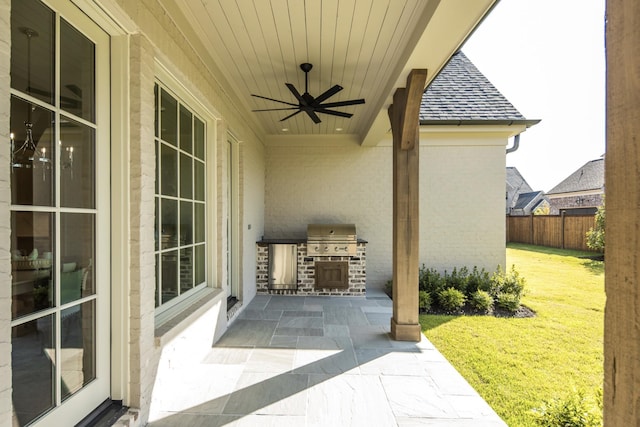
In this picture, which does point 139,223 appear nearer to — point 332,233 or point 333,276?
point 332,233

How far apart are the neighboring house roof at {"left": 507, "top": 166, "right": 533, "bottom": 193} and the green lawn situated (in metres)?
20.1

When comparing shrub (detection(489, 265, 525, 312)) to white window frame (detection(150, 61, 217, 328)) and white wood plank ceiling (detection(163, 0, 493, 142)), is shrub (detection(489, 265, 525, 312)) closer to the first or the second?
white wood plank ceiling (detection(163, 0, 493, 142))

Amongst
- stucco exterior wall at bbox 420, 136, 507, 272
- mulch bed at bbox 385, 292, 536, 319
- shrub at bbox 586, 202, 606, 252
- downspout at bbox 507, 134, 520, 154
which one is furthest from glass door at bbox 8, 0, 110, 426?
shrub at bbox 586, 202, 606, 252

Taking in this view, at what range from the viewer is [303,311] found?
15.4 feet

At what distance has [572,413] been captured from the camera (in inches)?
75.9

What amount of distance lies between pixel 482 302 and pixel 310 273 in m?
2.80

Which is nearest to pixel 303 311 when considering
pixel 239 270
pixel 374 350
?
pixel 239 270

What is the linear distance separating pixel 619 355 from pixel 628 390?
7cm

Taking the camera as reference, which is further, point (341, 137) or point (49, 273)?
point (341, 137)

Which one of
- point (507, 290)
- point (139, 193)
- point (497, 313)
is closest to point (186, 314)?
point (139, 193)

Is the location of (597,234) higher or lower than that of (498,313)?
higher

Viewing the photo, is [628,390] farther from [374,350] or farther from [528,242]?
[528,242]

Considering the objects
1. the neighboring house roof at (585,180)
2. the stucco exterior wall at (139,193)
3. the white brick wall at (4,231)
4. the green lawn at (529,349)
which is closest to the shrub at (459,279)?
the green lawn at (529,349)

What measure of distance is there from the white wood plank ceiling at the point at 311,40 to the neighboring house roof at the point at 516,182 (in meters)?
23.3
